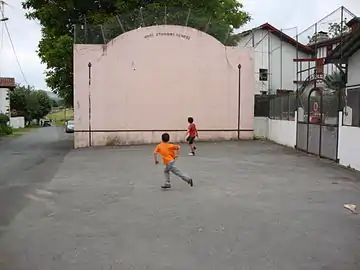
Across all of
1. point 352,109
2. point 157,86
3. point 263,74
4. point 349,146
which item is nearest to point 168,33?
point 157,86

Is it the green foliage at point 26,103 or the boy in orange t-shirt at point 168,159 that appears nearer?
the boy in orange t-shirt at point 168,159

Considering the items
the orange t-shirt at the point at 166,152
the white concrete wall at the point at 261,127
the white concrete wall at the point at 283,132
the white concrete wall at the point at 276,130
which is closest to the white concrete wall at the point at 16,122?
the white concrete wall at the point at 261,127

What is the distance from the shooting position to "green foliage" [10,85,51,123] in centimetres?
7250

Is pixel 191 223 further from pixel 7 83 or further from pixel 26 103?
pixel 26 103

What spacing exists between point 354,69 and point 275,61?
85.6ft

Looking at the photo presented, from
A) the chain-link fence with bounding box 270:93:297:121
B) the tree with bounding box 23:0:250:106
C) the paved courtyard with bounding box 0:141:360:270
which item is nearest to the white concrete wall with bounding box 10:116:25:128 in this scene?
the tree with bounding box 23:0:250:106

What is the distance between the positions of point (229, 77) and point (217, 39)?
207 cm

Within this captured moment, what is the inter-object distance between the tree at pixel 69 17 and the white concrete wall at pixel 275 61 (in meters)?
13.7

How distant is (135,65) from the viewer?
23469 mm

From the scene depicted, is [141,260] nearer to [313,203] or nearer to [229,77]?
[313,203]

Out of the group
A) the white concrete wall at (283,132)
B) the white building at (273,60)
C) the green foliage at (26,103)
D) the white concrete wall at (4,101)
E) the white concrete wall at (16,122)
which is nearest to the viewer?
the white concrete wall at (283,132)

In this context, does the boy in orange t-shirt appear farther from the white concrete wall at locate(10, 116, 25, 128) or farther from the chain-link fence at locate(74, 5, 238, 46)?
the white concrete wall at locate(10, 116, 25, 128)

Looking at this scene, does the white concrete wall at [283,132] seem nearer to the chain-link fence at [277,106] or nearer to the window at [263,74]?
the chain-link fence at [277,106]

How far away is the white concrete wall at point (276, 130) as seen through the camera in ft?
66.9
